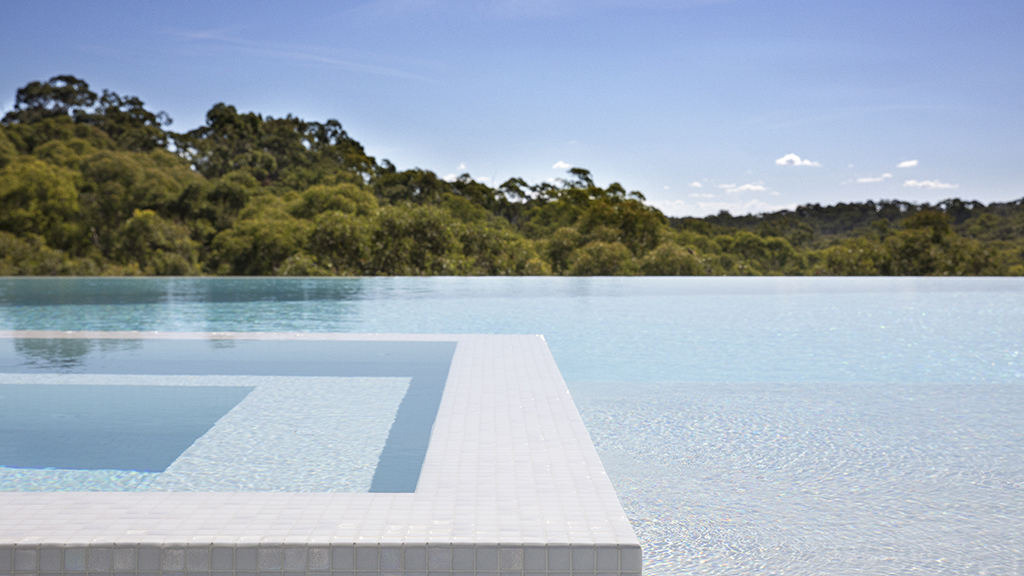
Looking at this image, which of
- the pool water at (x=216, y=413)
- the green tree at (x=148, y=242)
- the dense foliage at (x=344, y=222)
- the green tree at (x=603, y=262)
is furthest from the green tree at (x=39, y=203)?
the pool water at (x=216, y=413)

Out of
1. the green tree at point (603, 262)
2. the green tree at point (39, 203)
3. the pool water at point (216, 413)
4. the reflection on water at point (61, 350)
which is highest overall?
the green tree at point (39, 203)

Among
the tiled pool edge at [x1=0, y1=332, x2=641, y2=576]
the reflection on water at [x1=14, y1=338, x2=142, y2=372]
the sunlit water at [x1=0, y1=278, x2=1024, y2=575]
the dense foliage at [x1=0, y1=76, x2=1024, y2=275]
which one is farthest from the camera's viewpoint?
the dense foliage at [x1=0, y1=76, x2=1024, y2=275]

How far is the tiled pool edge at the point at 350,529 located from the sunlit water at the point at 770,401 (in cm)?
64

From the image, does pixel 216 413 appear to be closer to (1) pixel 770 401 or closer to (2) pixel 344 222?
(1) pixel 770 401

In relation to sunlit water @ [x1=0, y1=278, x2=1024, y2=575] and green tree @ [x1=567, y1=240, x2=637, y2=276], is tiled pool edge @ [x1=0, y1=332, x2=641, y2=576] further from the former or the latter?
green tree @ [x1=567, y1=240, x2=637, y2=276]

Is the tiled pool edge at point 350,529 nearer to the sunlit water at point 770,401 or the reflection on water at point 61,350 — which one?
the sunlit water at point 770,401

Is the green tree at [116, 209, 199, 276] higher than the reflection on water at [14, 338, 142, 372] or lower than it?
higher

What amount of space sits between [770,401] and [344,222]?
13697 millimetres

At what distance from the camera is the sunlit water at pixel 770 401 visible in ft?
8.02

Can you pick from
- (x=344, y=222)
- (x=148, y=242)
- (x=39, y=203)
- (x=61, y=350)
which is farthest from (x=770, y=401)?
(x=39, y=203)

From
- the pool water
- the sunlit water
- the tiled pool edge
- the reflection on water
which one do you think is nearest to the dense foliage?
the sunlit water

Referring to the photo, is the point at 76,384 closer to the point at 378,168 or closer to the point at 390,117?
the point at 390,117

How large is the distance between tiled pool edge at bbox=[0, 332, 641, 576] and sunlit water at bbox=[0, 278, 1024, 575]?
0.64m

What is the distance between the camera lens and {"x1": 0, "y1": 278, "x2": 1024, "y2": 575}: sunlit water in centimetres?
245
